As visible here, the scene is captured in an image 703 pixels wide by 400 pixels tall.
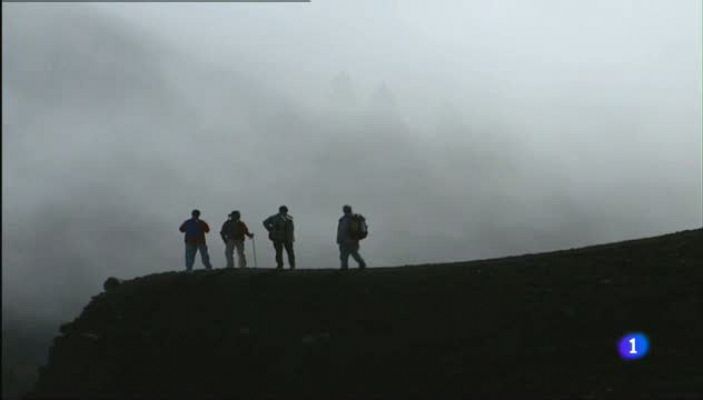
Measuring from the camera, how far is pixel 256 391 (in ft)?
70.2

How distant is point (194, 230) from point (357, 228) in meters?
6.13

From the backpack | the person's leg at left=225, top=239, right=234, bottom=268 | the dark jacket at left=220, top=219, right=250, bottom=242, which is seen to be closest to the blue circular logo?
the backpack

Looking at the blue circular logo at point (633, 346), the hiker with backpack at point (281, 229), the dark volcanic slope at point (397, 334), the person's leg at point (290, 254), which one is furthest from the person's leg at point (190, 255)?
the blue circular logo at point (633, 346)

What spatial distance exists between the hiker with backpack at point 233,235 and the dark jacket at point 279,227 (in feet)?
5.02

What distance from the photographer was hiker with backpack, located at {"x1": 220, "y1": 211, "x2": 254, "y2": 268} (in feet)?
99.7

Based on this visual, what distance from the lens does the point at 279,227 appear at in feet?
95.8

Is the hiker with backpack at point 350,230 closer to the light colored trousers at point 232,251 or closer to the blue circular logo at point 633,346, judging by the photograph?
the light colored trousers at point 232,251

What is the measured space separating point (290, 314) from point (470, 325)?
519cm

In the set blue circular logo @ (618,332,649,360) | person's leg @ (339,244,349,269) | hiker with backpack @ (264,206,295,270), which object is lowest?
blue circular logo @ (618,332,649,360)

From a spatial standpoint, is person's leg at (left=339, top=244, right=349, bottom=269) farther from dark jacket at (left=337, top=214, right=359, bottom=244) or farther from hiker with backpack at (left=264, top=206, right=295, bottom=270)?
hiker with backpack at (left=264, top=206, right=295, bottom=270)

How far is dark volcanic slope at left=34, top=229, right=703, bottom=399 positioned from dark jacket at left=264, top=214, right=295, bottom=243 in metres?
1.50

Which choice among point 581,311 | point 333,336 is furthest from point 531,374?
point 333,336

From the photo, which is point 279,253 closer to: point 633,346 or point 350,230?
Result: point 350,230

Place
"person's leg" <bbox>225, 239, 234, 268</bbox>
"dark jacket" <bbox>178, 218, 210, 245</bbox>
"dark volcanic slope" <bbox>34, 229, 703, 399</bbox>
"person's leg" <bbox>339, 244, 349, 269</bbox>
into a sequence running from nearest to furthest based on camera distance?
"dark volcanic slope" <bbox>34, 229, 703, 399</bbox> < "person's leg" <bbox>339, 244, 349, 269</bbox> < "dark jacket" <bbox>178, 218, 210, 245</bbox> < "person's leg" <bbox>225, 239, 234, 268</bbox>
